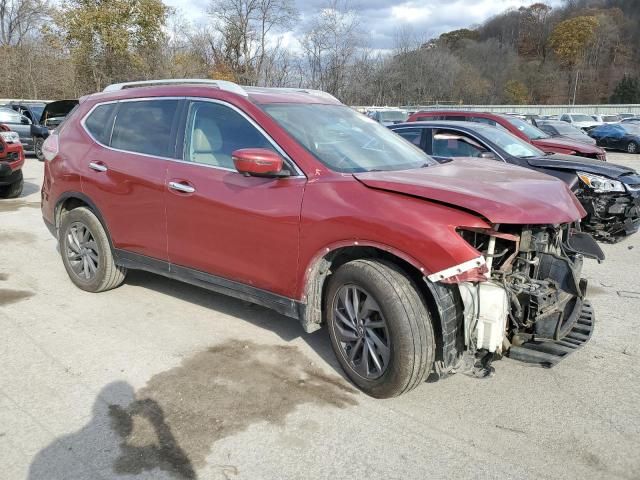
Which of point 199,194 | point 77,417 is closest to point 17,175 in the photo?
point 199,194

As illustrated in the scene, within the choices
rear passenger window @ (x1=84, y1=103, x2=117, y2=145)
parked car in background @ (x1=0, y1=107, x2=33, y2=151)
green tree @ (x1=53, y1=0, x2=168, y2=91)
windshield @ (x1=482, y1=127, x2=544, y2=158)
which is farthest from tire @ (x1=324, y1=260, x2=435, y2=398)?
green tree @ (x1=53, y1=0, x2=168, y2=91)

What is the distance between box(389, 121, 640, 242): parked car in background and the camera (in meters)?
6.88

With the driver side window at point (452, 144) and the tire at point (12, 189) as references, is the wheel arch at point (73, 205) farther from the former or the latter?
the tire at point (12, 189)

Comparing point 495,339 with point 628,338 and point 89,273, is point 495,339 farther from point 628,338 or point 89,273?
point 89,273

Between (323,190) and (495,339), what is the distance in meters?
1.35

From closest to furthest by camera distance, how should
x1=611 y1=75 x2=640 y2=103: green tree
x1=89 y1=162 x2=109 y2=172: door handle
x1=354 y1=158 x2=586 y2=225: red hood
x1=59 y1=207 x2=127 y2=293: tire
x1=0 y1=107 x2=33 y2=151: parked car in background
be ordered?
x1=354 y1=158 x2=586 y2=225: red hood
x1=89 y1=162 x2=109 y2=172: door handle
x1=59 y1=207 x2=127 y2=293: tire
x1=0 y1=107 x2=33 y2=151: parked car in background
x1=611 y1=75 x2=640 y2=103: green tree

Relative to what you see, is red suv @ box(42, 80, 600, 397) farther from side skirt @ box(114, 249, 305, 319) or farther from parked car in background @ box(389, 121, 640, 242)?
parked car in background @ box(389, 121, 640, 242)

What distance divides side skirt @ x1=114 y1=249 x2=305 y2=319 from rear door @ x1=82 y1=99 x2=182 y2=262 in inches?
3.0

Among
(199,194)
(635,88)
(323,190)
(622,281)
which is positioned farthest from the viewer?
(635,88)

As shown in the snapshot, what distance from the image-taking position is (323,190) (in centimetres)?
333

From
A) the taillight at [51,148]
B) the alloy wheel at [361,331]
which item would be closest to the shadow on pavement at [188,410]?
the alloy wheel at [361,331]

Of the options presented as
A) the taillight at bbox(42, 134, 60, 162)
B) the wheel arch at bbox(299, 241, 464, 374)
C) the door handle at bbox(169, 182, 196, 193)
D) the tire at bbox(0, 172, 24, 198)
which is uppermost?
the taillight at bbox(42, 134, 60, 162)

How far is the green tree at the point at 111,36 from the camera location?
99.1 feet

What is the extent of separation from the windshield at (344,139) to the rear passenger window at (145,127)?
94 cm
